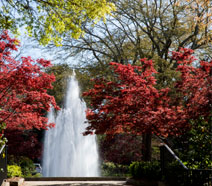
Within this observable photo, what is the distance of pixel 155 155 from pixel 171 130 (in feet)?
42.4

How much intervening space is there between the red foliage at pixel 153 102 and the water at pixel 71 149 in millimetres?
6054

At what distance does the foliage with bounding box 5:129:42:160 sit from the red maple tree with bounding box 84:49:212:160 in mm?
10099

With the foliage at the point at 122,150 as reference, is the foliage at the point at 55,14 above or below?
above

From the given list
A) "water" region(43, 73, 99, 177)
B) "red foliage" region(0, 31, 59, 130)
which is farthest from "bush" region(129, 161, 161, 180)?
"water" region(43, 73, 99, 177)

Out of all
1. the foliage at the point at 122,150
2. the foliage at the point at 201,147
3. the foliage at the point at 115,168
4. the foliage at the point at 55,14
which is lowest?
the foliage at the point at 115,168

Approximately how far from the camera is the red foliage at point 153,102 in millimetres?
8108

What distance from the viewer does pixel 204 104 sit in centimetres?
773

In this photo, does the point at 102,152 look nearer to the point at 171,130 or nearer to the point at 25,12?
the point at 171,130

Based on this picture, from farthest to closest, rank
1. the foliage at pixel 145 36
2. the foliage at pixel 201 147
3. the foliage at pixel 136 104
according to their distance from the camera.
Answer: the foliage at pixel 145 36 → the foliage at pixel 136 104 → the foliage at pixel 201 147

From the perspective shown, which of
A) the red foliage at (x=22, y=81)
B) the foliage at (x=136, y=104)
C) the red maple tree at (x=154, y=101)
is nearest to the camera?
the red maple tree at (x=154, y=101)

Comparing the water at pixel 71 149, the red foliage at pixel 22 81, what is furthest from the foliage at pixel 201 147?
the water at pixel 71 149

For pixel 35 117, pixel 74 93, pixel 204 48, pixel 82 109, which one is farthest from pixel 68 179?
pixel 204 48

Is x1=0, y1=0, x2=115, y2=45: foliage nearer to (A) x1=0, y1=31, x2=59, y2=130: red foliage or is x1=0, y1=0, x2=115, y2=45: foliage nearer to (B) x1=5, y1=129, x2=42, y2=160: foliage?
(A) x1=0, y1=31, x2=59, y2=130: red foliage

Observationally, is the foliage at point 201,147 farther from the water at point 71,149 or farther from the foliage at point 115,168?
the foliage at point 115,168
